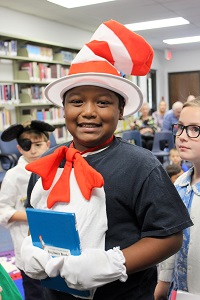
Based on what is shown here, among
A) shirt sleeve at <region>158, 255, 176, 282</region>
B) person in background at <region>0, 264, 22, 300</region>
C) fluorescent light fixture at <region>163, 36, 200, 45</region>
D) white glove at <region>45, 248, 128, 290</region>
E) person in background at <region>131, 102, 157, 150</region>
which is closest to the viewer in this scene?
white glove at <region>45, 248, 128, 290</region>

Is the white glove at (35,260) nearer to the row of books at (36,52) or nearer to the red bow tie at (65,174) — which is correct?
the red bow tie at (65,174)

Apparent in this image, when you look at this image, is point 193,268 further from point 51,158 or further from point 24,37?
point 24,37

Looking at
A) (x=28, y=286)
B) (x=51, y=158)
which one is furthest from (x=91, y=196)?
(x=28, y=286)

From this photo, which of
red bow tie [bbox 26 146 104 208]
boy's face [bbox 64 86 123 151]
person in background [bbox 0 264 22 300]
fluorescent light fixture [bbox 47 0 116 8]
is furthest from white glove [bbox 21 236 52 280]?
fluorescent light fixture [bbox 47 0 116 8]

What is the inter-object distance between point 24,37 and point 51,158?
200 inches

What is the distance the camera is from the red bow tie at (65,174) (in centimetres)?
87

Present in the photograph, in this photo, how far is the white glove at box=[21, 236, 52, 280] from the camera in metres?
0.84

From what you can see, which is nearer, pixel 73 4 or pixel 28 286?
pixel 28 286

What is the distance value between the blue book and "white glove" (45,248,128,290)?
3 cm

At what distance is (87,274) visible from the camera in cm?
79

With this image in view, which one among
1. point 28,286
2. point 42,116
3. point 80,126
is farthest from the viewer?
point 42,116

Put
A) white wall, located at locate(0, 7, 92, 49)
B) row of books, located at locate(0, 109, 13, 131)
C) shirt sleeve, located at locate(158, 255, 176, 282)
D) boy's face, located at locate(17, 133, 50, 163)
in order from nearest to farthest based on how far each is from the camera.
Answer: shirt sleeve, located at locate(158, 255, 176, 282)
boy's face, located at locate(17, 133, 50, 163)
row of books, located at locate(0, 109, 13, 131)
white wall, located at locate(0, 7, 92, 49)

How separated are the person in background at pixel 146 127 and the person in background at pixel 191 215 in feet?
17.7

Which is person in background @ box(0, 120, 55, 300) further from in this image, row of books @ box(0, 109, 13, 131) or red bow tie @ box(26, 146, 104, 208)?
row of books @ box(0, 109, 13, 131)
